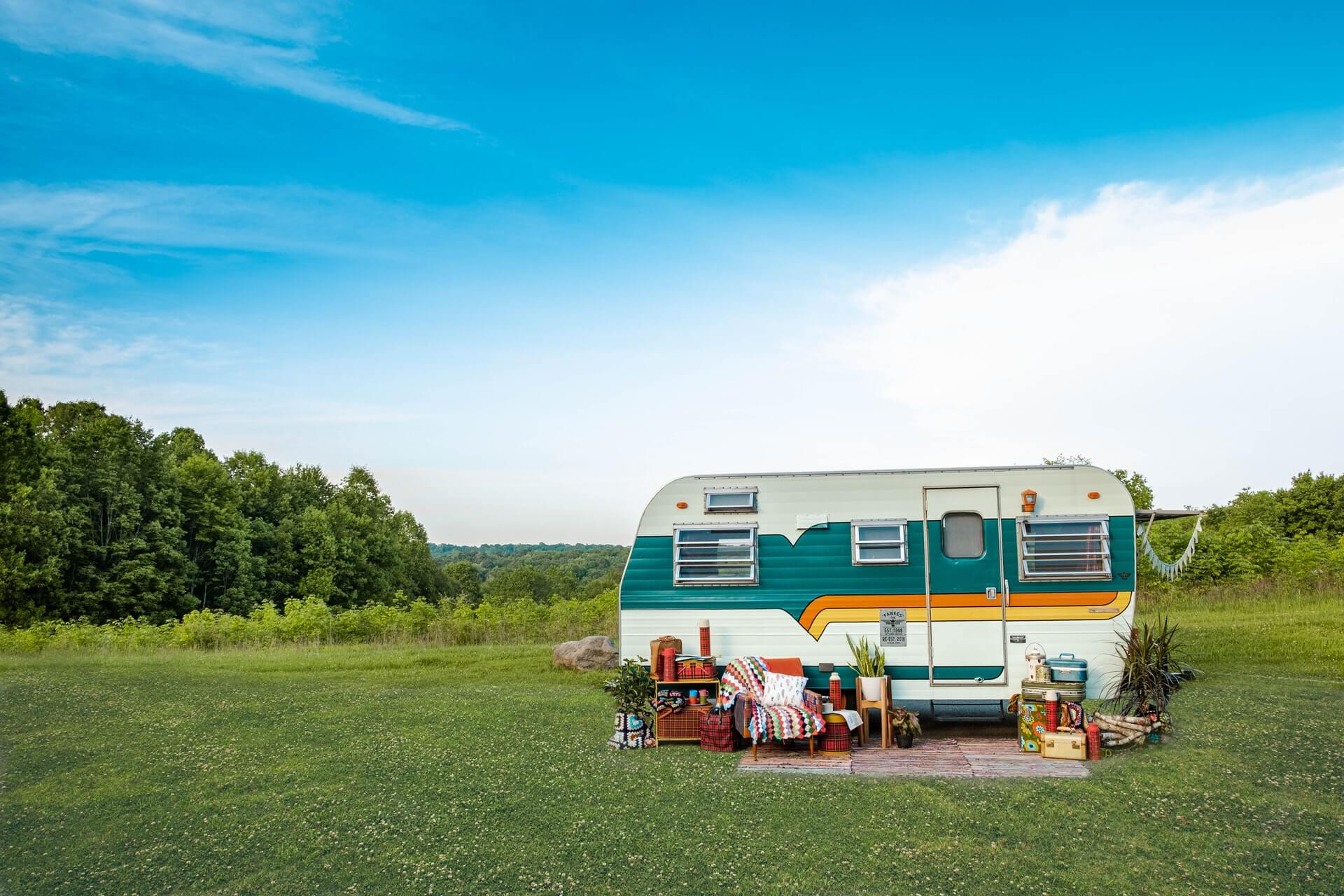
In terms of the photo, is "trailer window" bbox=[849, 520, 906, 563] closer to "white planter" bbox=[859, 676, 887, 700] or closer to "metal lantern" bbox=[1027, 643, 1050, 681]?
"white planter" bbox=[859, 676, 887, 700]

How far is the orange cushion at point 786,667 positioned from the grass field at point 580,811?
1.14m

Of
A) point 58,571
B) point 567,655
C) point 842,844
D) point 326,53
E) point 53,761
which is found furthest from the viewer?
point 58,571

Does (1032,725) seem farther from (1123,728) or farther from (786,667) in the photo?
(786,667)

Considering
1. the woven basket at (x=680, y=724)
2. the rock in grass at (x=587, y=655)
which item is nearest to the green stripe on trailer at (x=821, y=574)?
the woven basket at (x=680, y=724)

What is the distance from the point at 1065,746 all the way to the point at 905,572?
2.27 metres

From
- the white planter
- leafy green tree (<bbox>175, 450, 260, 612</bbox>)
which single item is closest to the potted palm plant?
the white planter

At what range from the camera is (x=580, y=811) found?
23.3 feet

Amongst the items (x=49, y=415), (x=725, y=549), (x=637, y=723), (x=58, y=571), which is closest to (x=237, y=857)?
(x=637, y=723)

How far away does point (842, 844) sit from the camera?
6230 millimetres

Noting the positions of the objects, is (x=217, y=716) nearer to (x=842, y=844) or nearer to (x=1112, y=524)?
(x=842, y=844)

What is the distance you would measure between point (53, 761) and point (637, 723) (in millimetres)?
6032

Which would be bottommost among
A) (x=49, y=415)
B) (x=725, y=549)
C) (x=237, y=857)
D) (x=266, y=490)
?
(x=237, y=857)

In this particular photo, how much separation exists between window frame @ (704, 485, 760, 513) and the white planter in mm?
2201

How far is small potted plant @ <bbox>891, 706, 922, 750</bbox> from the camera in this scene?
9.09 m
